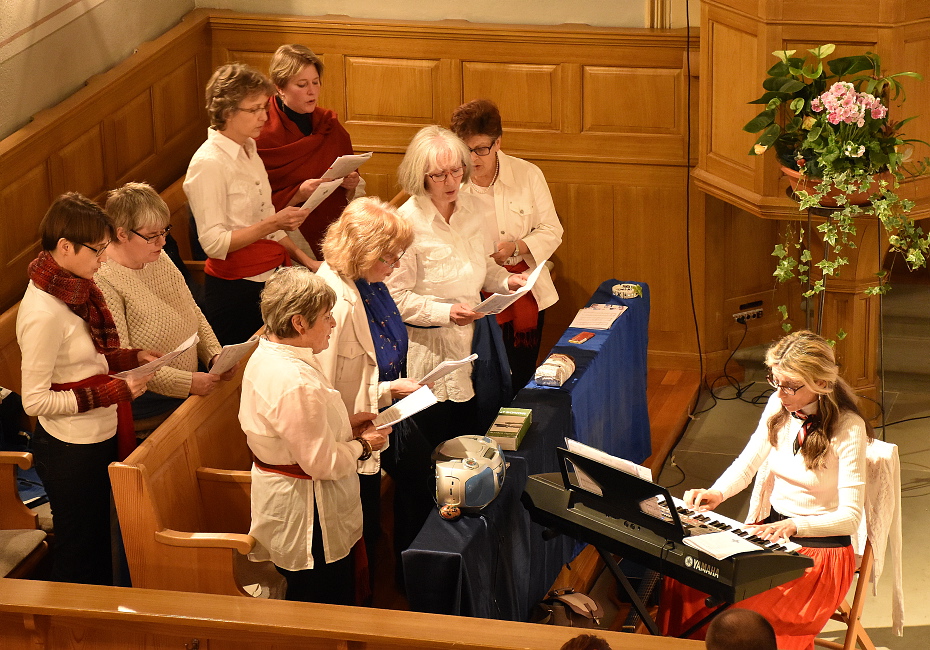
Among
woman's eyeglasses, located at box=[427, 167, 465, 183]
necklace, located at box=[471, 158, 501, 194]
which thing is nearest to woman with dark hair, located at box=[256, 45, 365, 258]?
necklace, located at box=[471, 158, 501, 194]

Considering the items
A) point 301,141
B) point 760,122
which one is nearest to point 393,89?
point 301,141

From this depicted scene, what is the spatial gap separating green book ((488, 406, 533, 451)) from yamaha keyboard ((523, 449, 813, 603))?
0.30 m

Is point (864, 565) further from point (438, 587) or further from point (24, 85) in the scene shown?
point (24, 85)

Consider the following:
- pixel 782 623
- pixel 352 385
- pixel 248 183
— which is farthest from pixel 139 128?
pixel 782 623

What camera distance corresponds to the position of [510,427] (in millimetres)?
4246

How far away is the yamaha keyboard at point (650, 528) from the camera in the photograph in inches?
136

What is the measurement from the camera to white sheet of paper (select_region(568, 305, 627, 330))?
5.26m

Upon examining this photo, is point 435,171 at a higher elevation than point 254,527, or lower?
higher

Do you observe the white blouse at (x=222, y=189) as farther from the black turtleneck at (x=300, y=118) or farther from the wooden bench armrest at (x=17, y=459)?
the wooden bench armrest at (x=17, y=459)

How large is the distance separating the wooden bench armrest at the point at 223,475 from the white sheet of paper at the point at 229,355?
0.32 meters

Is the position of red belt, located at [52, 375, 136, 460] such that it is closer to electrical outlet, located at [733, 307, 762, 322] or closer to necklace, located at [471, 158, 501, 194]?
necklace, located at [471, 158, 501, 194]

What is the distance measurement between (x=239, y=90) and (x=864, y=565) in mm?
2729

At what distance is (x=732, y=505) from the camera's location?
536 centimetres

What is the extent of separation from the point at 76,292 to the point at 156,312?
0.47 metres
